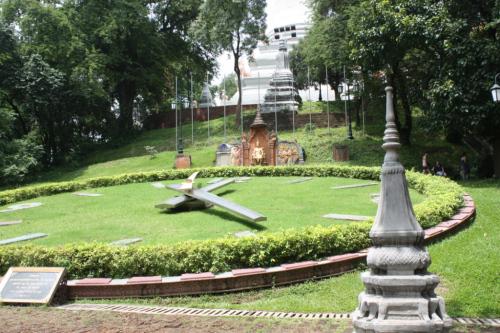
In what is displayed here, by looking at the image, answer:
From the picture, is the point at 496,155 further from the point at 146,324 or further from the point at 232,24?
the point at 232,24

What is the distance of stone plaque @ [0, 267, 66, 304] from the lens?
20.2 feet

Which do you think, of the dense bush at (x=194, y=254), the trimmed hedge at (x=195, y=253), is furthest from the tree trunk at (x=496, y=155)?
the dense bush at (x=194, y=254)

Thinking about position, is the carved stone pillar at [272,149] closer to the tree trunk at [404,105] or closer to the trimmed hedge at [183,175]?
the trimmed hedge at [183,175]

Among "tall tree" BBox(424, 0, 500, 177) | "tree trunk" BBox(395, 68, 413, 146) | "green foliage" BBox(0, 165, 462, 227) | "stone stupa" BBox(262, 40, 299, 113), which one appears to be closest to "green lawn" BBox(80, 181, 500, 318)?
"green foliage" BBox(0, 165, 462, 227)

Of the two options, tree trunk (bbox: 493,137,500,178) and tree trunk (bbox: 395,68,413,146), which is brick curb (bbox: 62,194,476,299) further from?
tree trunk (bbox: 395,68,413,146)

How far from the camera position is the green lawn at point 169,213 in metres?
9.27

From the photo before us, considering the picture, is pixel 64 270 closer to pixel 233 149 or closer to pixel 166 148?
pixel 233 149

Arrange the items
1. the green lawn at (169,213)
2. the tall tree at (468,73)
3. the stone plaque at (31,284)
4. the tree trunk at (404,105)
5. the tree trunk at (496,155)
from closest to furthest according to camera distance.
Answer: the stone plaque at (31,284) < the green lawn at (169,213) < the tall tree at (468,73) < the tree trunk at (496,155) < the tree trunk at (404,105)

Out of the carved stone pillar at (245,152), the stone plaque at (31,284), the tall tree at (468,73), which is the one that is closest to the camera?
the stone plaque at (31,284)

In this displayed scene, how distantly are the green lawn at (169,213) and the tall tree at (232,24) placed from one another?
15.9 metres

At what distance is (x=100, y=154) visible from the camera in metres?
30.6

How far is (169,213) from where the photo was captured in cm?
1129

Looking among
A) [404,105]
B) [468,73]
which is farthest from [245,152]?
[468,73]

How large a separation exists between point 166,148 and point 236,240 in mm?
23175
